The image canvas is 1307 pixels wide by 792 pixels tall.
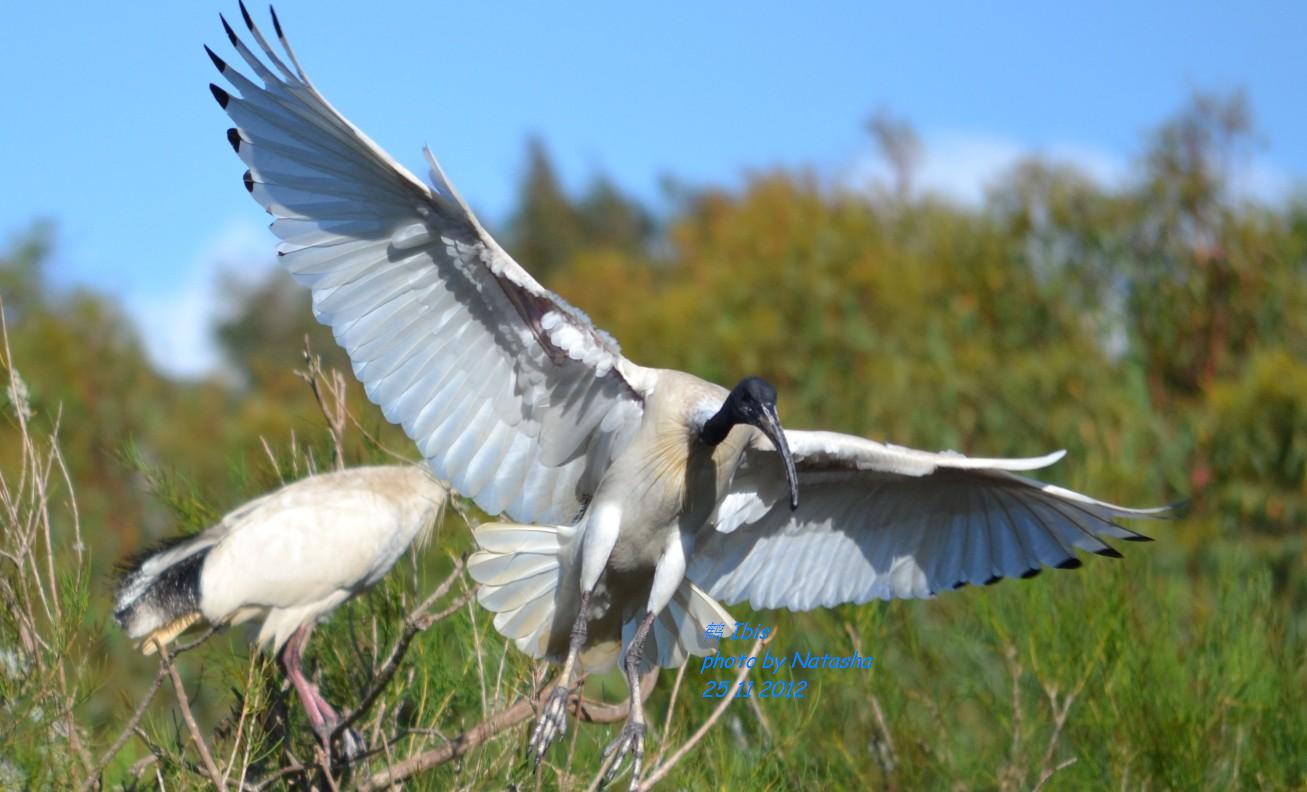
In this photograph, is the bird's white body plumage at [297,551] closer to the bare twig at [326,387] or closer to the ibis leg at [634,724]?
the bare twig at [326,387]

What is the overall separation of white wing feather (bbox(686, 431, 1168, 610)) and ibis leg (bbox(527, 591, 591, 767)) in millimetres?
552

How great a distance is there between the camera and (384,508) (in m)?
5.06

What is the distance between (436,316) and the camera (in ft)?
13.1

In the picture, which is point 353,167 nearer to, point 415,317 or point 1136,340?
point 415,317

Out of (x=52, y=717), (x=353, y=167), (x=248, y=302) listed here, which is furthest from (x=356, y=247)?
(x=248, y=302)

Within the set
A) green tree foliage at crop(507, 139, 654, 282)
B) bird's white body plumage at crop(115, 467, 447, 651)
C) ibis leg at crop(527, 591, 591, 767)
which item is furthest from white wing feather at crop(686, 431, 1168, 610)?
green tree foliage at crop(507, 139, 654, 282)

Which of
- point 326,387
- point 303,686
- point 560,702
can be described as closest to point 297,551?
point 303,686

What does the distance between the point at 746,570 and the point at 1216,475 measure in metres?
7.15

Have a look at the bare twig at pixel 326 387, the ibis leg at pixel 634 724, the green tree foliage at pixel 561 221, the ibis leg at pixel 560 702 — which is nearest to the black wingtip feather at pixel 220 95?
the bare twig at pixel 326 387

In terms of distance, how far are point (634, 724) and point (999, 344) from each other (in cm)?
1053

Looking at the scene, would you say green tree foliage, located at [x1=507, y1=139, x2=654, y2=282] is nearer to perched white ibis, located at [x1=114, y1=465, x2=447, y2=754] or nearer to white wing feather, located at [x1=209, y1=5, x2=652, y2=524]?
perched white ibis, located at [x1=114, y1=465, x2=447, y2=754]

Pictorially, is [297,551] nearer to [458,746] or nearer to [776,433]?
[458,746]

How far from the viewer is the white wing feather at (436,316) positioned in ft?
12.1

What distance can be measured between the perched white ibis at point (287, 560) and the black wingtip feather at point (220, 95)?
54.7 inches
